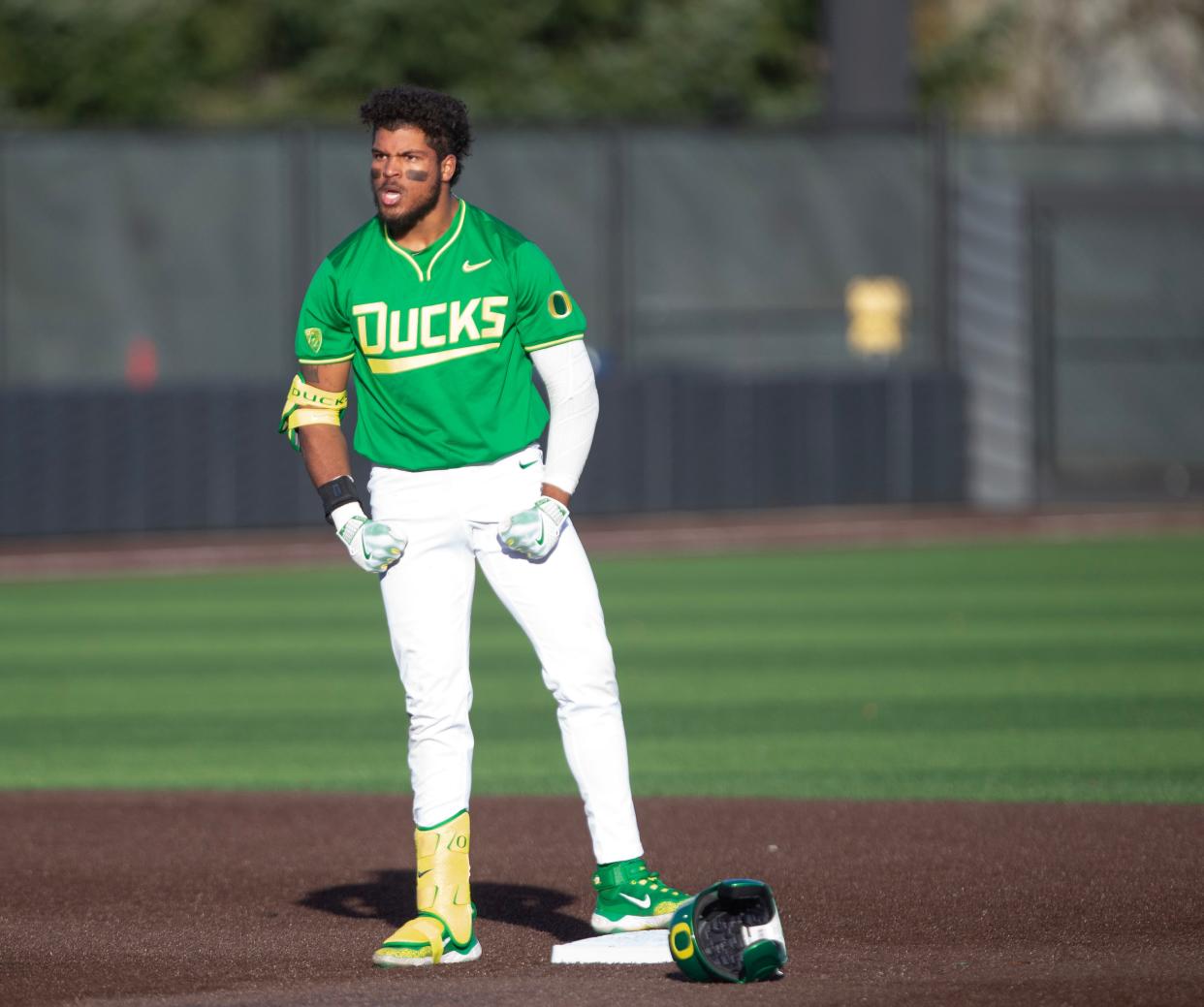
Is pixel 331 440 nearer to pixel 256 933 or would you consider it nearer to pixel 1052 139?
pixel 256 933

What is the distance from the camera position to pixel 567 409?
19.4 feet

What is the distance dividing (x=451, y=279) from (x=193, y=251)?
22647 millimetres

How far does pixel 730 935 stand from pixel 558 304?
1.76 metres

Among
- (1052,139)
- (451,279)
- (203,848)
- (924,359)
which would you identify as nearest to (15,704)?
(203,848)

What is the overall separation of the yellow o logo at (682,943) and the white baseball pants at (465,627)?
0.42 meters

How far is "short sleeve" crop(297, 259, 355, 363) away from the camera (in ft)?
19.2

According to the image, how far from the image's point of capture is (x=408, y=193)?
5.76 meters

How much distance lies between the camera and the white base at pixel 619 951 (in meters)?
5.71

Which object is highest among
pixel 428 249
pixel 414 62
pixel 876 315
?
pixel 414 62

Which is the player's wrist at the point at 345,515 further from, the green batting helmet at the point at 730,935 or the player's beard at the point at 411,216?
the green batting helmet at the point at 730,935

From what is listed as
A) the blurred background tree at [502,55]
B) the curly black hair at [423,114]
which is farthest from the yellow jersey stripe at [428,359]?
the blurred background tree at [502,55]

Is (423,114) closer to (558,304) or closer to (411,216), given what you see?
(411,216)

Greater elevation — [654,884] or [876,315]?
[876,315]

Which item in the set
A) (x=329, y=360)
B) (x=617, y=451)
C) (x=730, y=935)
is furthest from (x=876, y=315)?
(x=730, y=935)
